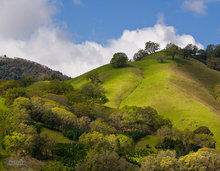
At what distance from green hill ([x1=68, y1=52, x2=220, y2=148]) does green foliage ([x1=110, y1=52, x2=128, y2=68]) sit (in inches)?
208

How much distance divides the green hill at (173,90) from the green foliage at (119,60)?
17.4 feet

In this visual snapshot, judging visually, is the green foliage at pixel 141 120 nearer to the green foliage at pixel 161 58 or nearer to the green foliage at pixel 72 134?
the green foliage at pixel 72 134

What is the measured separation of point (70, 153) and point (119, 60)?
133 m

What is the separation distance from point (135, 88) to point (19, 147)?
311ft

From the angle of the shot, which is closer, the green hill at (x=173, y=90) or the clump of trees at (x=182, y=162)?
the clump of trees at (x=182, y=162)

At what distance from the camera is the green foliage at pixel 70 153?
149ft

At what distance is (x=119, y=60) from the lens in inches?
6959

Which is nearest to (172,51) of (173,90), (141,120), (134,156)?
(173,90)

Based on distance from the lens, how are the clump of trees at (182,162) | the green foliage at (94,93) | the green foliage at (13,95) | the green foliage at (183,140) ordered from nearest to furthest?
the clump of trees at (182,162) < the green foliage at (183,140) < the green foliage at (13,95) < the green foliage at (94,93)

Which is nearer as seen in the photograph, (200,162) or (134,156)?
(200,162)

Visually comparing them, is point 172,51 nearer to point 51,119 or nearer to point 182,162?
point 51,119

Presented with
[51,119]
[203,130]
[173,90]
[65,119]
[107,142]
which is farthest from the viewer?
[173,90]

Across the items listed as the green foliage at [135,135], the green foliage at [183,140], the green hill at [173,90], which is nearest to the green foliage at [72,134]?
the green foliage at [135,135]

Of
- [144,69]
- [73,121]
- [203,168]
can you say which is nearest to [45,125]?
[73,121]
